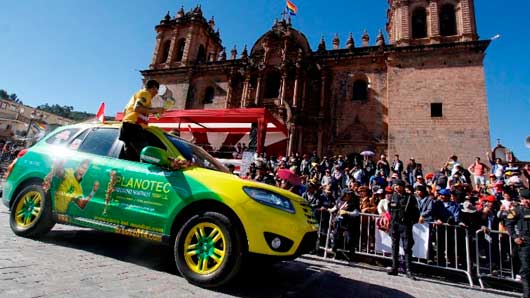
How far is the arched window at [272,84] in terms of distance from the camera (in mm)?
22641

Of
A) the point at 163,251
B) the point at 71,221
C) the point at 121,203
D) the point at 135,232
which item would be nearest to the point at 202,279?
the point at 135,232

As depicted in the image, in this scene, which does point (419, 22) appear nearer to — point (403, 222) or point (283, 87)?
point (283, 87)

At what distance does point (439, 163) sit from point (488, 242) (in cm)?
1256

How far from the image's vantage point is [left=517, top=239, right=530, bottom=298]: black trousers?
4.23 metres

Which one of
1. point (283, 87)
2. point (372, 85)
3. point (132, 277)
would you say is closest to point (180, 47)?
point (283, 87)

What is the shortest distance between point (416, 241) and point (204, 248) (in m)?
4.99

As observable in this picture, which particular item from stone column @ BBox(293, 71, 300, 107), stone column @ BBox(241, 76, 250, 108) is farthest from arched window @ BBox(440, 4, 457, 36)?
Result: stone column @ BBox(241, 76, 250, 108)

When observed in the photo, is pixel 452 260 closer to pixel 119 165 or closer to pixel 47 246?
pixel 119 165

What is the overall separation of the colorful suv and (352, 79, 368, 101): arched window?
18.3 metres

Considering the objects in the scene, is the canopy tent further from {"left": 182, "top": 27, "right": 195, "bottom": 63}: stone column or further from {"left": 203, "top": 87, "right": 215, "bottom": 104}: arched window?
{"left": 182, "top": 27, "right": 195, "bottom": 63}: stone column

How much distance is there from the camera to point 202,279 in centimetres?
288

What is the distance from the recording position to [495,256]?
224 inches

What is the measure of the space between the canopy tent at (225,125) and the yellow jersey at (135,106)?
32.4 feet

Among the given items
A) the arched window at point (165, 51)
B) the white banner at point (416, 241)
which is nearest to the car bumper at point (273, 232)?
the white banner at point (416, 241)
